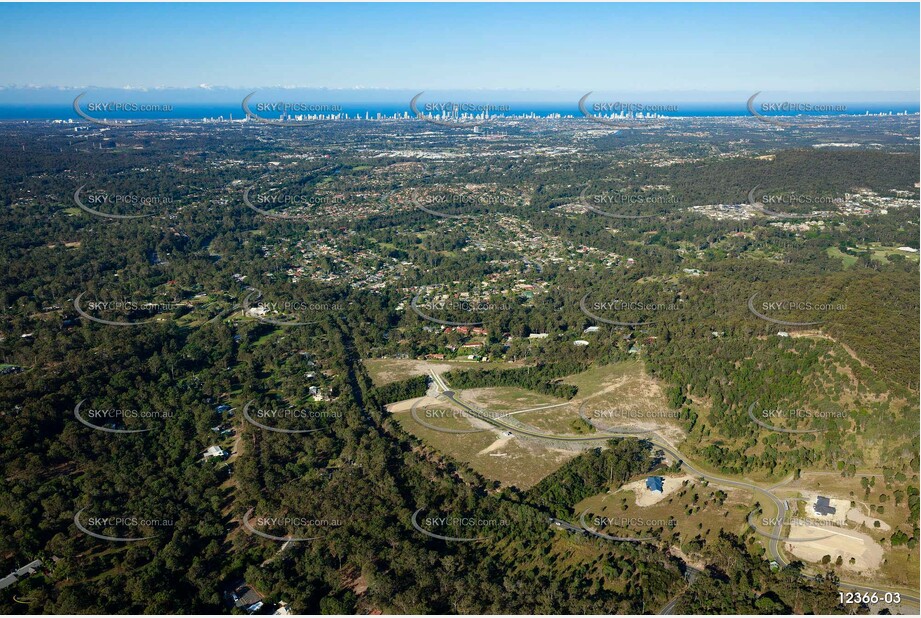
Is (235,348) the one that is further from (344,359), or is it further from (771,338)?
(771,338)

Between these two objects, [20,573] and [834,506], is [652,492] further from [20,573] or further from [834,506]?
[20,573]

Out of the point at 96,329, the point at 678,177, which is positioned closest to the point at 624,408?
the point at 96,329

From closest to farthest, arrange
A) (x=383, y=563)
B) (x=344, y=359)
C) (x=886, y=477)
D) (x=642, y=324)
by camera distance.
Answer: (x=383, y=563)
(x=886, y=477)
(x=344, y=359)
(x=642, y=324)

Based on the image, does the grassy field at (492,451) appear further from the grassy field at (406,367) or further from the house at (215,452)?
the house at (215,452)

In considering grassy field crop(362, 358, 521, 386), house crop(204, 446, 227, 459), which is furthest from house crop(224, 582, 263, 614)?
grassy field crop(362, 358, 521, 386)

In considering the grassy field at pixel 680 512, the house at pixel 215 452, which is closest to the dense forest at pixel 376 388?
the house at pixel 215 452
